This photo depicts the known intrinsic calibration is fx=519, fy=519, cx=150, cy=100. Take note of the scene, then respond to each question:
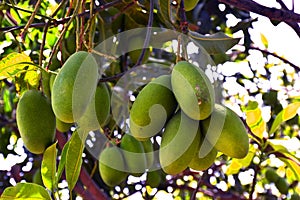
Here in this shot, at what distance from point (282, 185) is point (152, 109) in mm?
1243

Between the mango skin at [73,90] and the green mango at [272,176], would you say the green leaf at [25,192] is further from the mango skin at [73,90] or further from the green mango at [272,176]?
the green mango at [272,176]

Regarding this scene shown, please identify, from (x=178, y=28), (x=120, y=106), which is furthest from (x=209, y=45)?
(x=120, y=106)

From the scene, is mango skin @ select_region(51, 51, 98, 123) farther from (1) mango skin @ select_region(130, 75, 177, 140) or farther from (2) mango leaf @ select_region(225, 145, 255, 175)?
(2) mango leaf @ select_region(225, 145, 255, 175)

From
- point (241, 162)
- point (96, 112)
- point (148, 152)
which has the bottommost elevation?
point (241, 162)

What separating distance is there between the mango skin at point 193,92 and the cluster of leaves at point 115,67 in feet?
0.36

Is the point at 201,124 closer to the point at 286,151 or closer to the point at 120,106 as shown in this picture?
the point at 120,106

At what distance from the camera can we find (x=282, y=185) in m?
1.85

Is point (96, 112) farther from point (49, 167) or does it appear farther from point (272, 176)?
point (272, 176)

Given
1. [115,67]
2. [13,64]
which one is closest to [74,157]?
[13,64]

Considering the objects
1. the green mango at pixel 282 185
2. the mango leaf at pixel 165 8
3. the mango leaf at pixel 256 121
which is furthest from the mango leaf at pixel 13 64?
the green mango at pixel 282 185

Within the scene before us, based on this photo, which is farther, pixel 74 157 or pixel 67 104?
pixel 74 157

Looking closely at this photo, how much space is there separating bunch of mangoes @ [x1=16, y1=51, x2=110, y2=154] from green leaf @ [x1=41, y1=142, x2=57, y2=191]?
Answer: 0.15ft

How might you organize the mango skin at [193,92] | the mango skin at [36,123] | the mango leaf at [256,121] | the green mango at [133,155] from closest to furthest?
the mango skin at [193,92] → the mango skin at [36,123] → the green mango at [133,155] → the mango leaf at [256,121]

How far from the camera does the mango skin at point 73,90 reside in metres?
0.75
